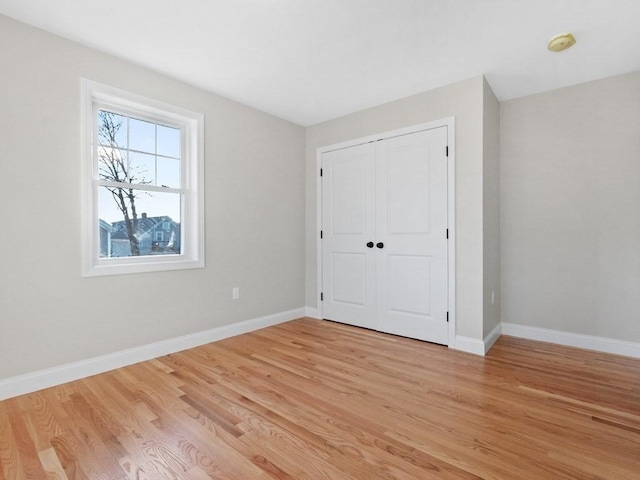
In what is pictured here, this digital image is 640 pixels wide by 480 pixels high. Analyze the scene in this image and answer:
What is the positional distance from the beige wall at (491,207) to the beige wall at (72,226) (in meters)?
2.43

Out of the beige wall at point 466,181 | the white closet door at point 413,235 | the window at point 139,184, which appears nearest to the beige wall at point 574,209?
the beige wall at point 466,181

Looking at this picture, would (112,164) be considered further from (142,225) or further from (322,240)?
(322,240)

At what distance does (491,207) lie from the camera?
3193 millimetres

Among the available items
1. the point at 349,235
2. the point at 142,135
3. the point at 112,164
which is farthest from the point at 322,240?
the point at 112,164

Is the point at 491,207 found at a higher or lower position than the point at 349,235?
higher

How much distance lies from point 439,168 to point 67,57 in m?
3.23

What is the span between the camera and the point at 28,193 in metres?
2.20

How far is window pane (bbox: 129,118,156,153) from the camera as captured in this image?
283 cm

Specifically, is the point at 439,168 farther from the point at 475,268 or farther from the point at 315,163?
the point at 315,163

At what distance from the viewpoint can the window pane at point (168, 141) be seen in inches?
119

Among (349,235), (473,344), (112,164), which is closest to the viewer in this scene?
(112,164)

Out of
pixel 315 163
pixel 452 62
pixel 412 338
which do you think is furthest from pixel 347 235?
pixel 452 62

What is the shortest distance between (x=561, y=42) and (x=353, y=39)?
60.2 inches

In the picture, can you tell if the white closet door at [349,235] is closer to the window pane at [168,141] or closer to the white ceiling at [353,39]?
the white ceiling at [353,39]
